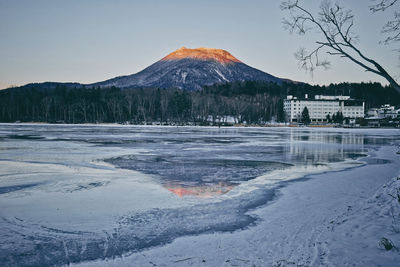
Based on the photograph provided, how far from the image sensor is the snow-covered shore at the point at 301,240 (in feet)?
17.8

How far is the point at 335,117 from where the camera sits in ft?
455

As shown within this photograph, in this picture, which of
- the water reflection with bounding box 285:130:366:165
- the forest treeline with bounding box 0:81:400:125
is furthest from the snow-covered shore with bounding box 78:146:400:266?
the forest treeline with bounding box 0:81:400:125

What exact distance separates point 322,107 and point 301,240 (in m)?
173

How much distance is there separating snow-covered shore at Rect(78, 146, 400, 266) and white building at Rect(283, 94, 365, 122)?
6239 inches

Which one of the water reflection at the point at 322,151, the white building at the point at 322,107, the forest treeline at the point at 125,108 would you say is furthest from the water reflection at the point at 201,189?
the white building at the point at 322,107

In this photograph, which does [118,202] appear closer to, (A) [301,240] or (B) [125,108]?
(A) [301,240]

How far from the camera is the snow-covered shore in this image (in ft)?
17.8

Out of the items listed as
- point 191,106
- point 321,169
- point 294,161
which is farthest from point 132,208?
point 191,106

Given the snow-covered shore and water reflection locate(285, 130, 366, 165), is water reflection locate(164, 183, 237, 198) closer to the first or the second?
the snow-covered shore

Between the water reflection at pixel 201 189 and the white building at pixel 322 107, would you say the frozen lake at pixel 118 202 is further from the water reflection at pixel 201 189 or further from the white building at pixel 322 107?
the white building at pixel 322 107

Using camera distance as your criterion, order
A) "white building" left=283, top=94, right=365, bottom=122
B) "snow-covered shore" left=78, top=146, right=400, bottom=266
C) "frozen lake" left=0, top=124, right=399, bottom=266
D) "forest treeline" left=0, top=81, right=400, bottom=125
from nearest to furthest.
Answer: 1. "snow-covered shore" left=78, top=146, right=400, bottom=266
2. "frozen lake" left=0, top=124, right=399, bottom=266
3. "forest treeline" left=0, top=81, right=400, bottom=125
4. "white building" left=283, top=94, right=365, bottom=122

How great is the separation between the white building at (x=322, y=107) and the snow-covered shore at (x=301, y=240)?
15846cm

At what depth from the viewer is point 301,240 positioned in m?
6.32

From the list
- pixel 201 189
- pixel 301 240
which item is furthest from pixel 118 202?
pixel 301 240
